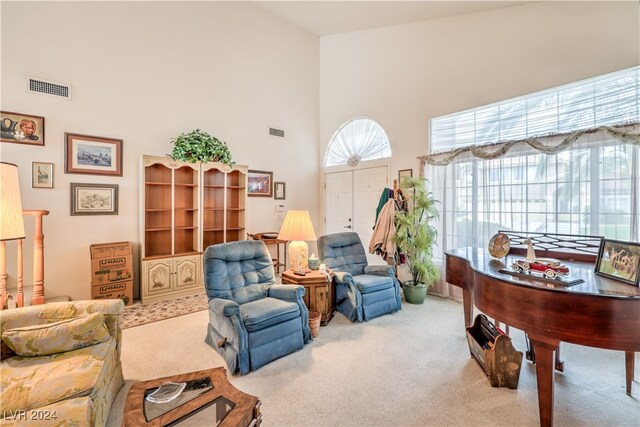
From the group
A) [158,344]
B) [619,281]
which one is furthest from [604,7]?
[158,344]

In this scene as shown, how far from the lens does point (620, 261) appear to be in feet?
5.93

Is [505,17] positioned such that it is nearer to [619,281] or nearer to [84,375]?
[619,281]

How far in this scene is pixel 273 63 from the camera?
5816mm

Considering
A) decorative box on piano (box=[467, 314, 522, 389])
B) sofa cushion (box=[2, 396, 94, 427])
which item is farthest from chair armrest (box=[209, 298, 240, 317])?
decorative box on piano (box=[467, 314, 522, 389])

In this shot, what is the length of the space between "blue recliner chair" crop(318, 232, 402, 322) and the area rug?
1.87 metres

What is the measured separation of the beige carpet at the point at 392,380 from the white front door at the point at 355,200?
8.28 feet

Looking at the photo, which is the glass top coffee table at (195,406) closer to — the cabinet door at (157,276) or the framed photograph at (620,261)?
the framed photograph at (620,261)

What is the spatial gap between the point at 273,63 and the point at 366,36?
1.85 meters

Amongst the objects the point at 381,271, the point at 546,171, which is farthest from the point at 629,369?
the point at 381,271

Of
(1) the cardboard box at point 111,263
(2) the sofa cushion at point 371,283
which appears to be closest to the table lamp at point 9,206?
(1) the cardboard box at point 111,263

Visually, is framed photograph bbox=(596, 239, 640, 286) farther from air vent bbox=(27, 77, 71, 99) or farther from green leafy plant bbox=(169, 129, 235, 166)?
air vent bbox=(27, 77, 71, 99)

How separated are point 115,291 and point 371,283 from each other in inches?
132

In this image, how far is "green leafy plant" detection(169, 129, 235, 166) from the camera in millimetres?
4379

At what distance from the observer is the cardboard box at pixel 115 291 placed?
12.3 feet
